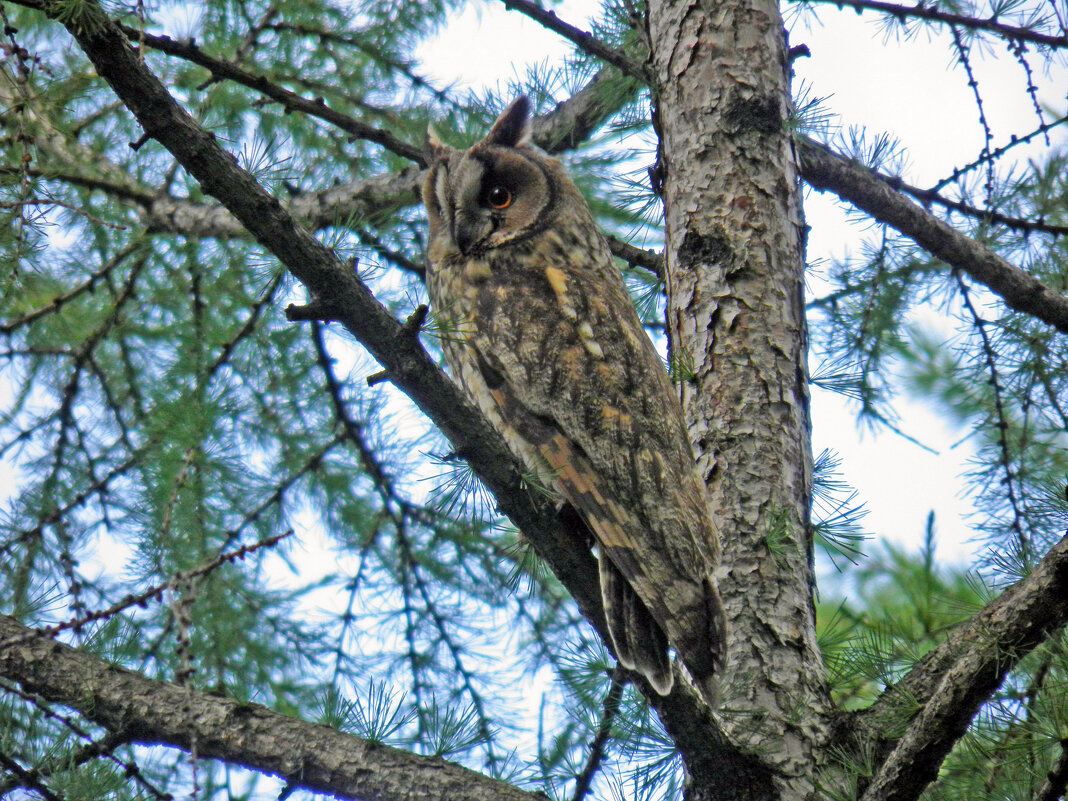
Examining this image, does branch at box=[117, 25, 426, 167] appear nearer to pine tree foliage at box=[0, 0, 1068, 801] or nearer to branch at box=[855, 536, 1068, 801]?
pine tree foliage at box=[0, 0, 1068, 801]

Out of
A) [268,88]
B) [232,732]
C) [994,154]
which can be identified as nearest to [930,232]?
[994,154]

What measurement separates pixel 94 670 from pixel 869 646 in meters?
1.46

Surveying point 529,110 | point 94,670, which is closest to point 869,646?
point 94,670

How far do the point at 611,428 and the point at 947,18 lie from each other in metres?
1.62

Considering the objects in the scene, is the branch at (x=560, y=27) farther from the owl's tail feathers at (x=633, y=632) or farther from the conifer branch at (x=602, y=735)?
the conifer branch at (x=602, y=735)

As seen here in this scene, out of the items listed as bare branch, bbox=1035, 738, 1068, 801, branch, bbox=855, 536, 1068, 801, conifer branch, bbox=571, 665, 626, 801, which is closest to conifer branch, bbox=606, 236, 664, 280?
conifer branch, bbox=571, 665, 626, 801

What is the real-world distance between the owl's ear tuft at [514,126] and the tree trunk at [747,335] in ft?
1.41

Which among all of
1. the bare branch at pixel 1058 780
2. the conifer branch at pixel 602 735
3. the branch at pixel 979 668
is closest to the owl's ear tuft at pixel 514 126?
the conifer branch at pixel 602 735

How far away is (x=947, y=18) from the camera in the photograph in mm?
2674

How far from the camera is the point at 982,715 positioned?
1.51m

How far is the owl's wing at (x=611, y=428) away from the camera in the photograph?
1.84 metres

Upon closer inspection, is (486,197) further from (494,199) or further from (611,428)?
(611,428)

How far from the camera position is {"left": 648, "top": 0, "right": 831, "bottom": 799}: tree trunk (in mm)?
1856

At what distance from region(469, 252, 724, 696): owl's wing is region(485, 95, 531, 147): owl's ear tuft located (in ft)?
1.97
